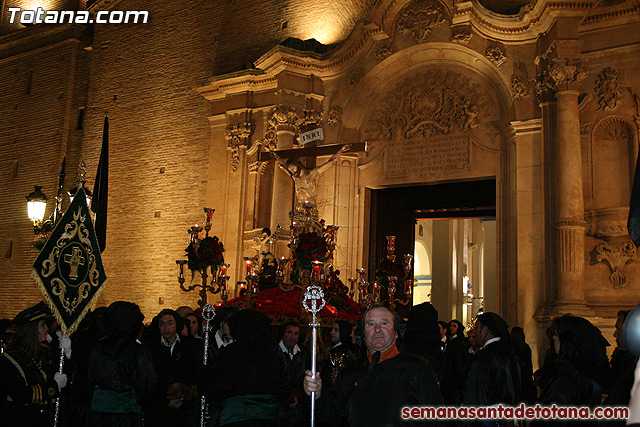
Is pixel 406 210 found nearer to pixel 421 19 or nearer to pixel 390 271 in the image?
pixel 390 271

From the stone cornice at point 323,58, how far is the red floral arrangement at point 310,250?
5.55m

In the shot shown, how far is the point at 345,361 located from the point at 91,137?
16.4m

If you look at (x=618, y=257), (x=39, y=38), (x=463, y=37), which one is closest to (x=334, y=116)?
(x=463, y=37)

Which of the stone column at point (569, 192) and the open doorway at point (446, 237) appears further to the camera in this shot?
the open doorway at point (446, 237)

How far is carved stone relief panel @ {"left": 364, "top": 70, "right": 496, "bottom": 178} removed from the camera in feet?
45.7

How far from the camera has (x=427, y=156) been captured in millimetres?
14320

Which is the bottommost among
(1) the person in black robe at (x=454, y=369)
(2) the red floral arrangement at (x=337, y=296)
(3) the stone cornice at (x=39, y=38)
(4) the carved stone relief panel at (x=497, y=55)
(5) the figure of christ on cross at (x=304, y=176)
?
(1) the person in black robe at (x=454, y=369)

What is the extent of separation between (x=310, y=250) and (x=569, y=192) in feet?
14.9

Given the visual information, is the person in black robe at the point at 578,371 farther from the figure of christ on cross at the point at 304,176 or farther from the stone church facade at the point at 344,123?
the figure of christ on cross at the point at 304,176

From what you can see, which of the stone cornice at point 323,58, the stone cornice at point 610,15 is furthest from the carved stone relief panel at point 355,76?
the stone cornice at point 610,15

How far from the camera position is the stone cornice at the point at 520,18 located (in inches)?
471

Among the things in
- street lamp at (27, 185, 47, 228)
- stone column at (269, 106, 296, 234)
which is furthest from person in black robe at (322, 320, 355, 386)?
street lamp at (27, 185, 47, 228)

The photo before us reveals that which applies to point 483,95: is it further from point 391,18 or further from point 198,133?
point 198,133

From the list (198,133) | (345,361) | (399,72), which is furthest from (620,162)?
(198,133)
